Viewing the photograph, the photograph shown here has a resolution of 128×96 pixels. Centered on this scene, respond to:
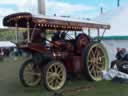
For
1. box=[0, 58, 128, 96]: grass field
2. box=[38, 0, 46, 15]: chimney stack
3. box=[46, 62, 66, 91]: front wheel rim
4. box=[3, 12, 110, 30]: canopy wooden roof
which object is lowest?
box=[0, 58, 128, 96]: grass field

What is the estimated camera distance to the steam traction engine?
13203 mm

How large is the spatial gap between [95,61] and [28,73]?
8.86ft

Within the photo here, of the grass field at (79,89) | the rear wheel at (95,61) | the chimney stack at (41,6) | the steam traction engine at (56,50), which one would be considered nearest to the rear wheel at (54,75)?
the steam traction engine at (56,50)

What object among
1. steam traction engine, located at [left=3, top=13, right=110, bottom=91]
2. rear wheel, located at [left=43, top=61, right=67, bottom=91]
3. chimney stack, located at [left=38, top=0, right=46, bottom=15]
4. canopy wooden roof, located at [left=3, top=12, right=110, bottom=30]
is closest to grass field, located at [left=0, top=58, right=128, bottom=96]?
rear wheel, located at [left=43, top=61, right=67, bottom=91]

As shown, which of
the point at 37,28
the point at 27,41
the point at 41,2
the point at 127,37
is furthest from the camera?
the point at 41,2

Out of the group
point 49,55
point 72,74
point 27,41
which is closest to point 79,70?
point 72,74

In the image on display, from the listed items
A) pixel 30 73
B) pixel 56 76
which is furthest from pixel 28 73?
pixel 56 76

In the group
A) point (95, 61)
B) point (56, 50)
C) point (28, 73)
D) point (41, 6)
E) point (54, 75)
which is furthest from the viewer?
point (41, 6)

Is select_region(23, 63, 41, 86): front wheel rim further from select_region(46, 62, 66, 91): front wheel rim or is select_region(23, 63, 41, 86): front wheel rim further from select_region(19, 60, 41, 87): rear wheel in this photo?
select_region(46, 62, 66, 91): front wheel rim

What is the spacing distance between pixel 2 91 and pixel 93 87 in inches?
123

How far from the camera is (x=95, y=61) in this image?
15266mm

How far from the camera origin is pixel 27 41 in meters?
13.0

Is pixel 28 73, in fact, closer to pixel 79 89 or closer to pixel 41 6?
pixel 79 89

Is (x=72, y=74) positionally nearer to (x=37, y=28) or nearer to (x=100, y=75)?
(x=100, y=75)
